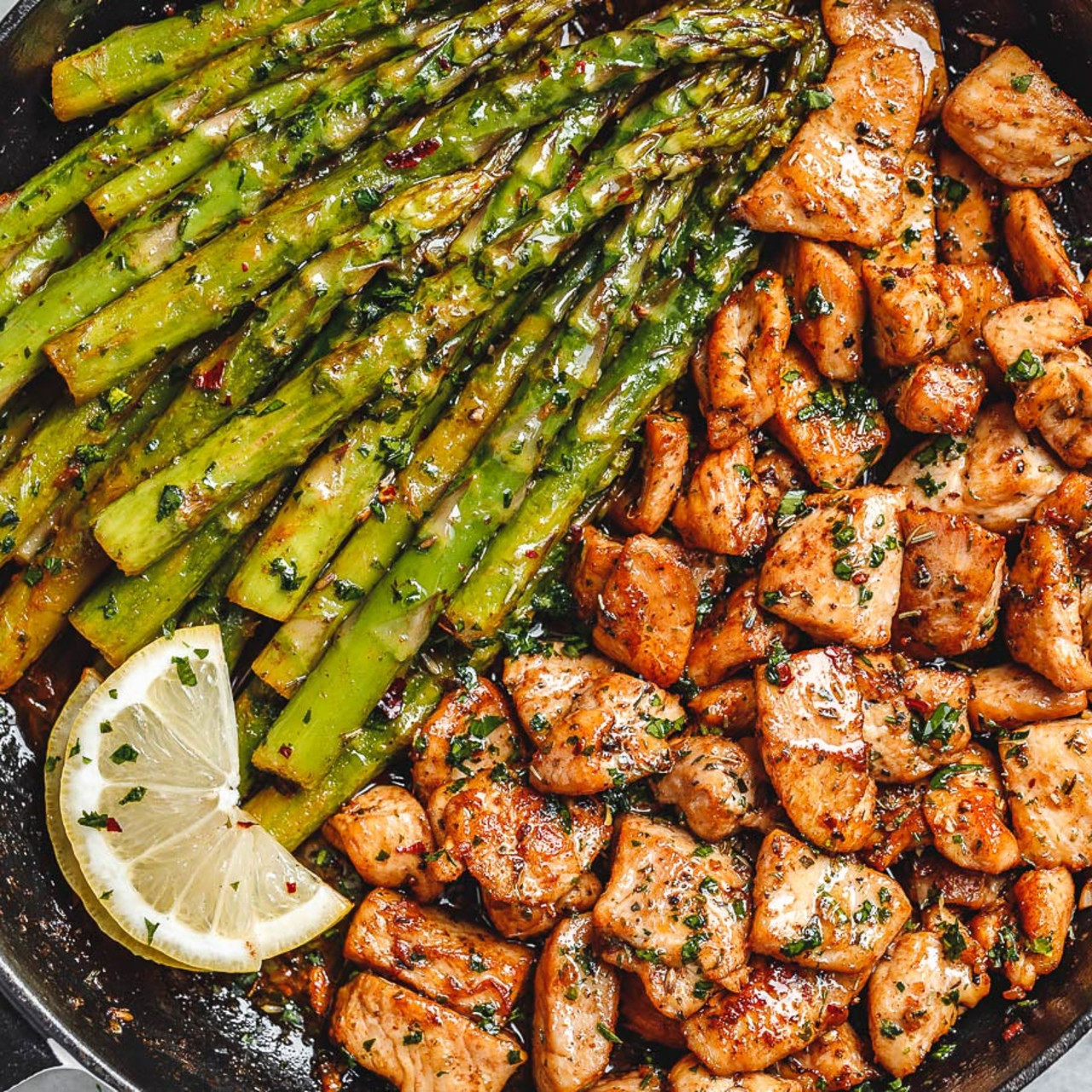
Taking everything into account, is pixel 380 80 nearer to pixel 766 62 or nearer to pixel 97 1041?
pixel 766 62

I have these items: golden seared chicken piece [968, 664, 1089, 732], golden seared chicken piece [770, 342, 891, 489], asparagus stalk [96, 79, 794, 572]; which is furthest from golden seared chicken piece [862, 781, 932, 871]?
asparagus stalk [96, 79, 794, 572]

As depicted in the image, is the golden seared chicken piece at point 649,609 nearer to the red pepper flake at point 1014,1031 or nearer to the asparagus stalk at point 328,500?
the asparagus stalk at point 328,500

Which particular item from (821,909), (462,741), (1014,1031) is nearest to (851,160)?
(462,741)

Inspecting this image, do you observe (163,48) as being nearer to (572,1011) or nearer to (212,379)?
(212,379)

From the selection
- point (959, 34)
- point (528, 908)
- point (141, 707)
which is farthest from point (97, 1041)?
point (959, 34)

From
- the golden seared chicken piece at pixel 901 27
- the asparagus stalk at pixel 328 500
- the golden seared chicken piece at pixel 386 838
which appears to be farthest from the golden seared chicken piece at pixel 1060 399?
the golden seared chicken piece at pixel 386 838

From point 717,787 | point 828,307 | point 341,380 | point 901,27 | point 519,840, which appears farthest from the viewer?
point 901,27
